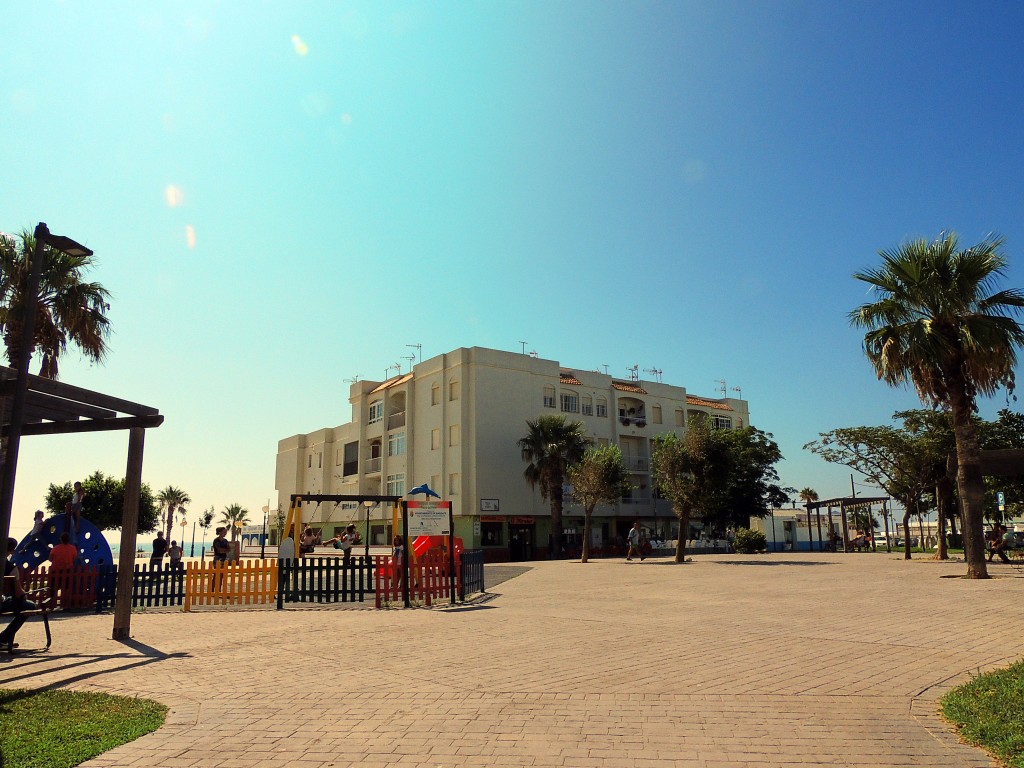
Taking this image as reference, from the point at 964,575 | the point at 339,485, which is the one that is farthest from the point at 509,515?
the point at 964,575

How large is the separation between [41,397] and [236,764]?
688cm

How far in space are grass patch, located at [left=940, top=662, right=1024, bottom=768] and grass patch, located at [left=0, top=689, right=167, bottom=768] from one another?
231 inches

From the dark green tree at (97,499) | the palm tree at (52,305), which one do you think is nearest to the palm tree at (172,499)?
the dark green tree at (97,499)

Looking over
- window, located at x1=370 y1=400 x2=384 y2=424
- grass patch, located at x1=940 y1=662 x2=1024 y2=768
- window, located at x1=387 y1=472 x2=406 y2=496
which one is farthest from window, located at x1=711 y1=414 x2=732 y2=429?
grass patch, located at x1=940 y1=662 x2=1024 y2=768

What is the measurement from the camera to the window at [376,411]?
5467cm

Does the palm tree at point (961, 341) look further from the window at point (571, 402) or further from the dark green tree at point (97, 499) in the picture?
the dark green tree at point (97, 499)

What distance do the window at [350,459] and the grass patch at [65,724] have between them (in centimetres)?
5166

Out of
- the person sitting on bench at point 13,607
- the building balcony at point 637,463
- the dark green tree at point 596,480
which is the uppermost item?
the building balcony at point 637,463

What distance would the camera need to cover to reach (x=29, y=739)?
5.03m

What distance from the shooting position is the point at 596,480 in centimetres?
3788

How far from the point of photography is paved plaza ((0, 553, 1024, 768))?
4.80m

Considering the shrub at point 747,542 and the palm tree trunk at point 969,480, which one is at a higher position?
the palm tree trunk at point 969,480

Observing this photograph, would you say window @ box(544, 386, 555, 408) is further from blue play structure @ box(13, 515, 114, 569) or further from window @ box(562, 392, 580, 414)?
blue play structure @ box(13, 515, 114, 569)

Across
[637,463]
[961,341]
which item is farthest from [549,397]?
[961,341]
